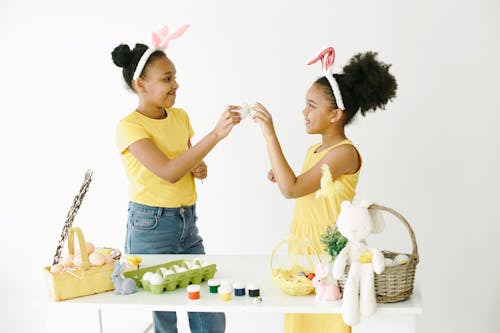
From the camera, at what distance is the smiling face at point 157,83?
7.06 feet

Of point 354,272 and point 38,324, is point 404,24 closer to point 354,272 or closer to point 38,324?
point 354,272

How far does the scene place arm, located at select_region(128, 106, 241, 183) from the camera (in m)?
2.03

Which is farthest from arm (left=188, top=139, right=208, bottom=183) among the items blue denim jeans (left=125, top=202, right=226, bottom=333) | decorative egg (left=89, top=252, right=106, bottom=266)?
decorative egg (left=89, top=252, right=106, bottom=266)

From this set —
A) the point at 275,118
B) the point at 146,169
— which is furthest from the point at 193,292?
the point at 275,118

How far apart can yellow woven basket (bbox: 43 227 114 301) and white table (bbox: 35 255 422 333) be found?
19 millimetres

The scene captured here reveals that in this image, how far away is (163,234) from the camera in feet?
6.89

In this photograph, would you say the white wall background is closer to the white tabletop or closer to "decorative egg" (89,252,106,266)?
the white tabletop

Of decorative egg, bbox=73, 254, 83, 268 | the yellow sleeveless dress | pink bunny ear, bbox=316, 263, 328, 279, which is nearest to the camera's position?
pink bunny ear, bbox=316, 263, 328, 279

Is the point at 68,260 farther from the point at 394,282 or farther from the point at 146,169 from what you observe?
the point at 394,282

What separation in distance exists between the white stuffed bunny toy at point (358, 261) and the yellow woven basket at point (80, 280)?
2.07 feet

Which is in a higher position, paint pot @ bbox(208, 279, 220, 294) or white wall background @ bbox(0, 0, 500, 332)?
white wall background @ bbox(0, 0, 500, 332)

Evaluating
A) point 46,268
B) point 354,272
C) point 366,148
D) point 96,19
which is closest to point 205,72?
point 96,19

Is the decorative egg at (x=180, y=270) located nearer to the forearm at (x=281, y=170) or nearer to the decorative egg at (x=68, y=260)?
the decorative egg at (x=68, y=260)

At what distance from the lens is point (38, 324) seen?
3373mm
